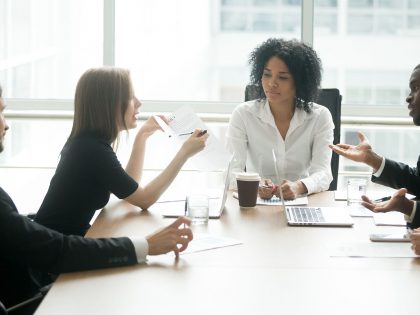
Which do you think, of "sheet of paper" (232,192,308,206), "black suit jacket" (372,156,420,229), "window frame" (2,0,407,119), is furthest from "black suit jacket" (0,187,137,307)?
"window frame" (2,0,407,119)

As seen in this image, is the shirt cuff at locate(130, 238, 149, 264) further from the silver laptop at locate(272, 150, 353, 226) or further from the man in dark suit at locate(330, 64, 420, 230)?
the man in dark suit at locate(330, 64, 420, 230)

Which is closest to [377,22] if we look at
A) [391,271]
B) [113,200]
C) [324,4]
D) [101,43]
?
[324,4]

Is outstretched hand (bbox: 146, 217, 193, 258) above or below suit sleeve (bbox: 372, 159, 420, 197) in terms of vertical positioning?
below

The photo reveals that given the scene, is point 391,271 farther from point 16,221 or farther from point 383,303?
point 16,221

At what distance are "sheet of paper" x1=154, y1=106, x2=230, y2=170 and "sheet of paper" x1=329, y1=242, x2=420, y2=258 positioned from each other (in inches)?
31.0

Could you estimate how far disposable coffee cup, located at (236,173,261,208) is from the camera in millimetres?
2809

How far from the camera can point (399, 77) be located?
511 centimetres

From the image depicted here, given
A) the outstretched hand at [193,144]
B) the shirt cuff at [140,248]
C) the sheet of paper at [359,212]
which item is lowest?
the sheet of paper at [359,212]

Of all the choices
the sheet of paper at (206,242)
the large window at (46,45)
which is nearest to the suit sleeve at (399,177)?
the sheet of paper at (206,242)

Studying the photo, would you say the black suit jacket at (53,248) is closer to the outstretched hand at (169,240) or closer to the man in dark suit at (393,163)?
the outstretched hand at (169,240)

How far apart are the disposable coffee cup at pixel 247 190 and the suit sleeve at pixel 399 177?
53 cm

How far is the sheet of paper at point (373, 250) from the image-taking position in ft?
7.23

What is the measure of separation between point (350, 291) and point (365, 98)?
3.38 meters

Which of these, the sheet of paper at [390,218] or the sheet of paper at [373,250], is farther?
the sheet of paper at [390,218]
